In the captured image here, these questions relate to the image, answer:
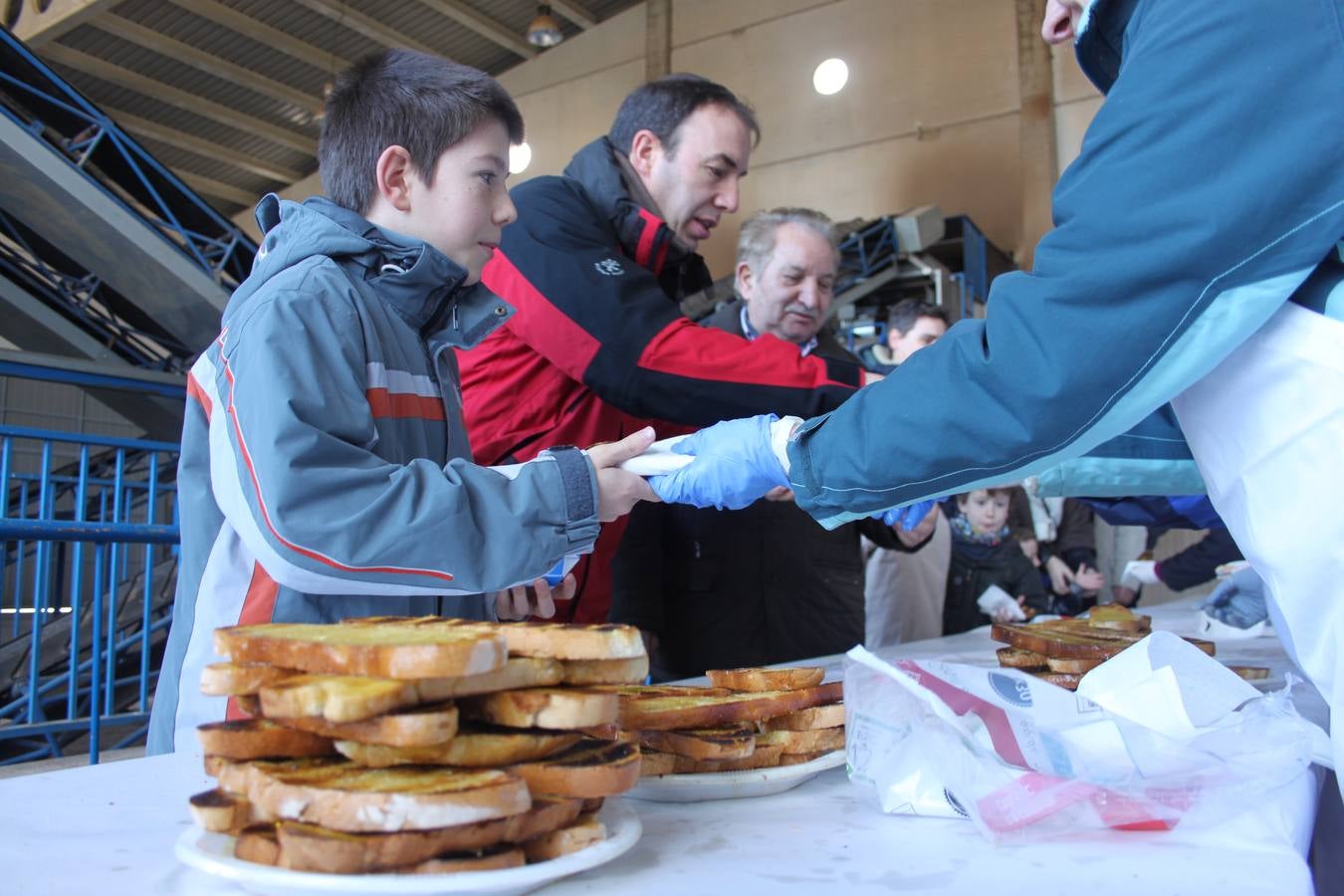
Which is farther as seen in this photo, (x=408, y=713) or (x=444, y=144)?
(x=444, y=144)

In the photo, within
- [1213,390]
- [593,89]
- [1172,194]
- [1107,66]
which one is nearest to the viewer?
[1172,194]

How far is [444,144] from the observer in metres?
1.55

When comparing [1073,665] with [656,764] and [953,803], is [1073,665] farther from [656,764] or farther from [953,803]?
[656,764]

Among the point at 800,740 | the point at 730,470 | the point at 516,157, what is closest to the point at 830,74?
the point at 516,157

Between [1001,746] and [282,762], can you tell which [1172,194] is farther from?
[282,762]

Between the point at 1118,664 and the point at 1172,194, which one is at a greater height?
the point at 1172,194

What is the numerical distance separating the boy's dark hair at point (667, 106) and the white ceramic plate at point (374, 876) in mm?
1910

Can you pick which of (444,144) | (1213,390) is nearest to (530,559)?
(444,144)

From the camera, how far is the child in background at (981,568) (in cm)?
495

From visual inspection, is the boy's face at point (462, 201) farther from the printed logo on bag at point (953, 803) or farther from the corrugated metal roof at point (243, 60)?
the corrugated metal roof at point (243, 60)

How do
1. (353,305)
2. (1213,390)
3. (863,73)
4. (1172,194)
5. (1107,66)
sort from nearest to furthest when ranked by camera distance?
(1172,194) → (1213,390) → (1107,66) → (353,305) → (863,73)

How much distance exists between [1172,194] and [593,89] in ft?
44.9

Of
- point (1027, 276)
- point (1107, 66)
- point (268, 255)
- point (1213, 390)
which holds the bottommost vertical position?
point (1213, 390)

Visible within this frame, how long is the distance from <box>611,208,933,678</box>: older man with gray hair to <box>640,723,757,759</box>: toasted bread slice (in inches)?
71.0
